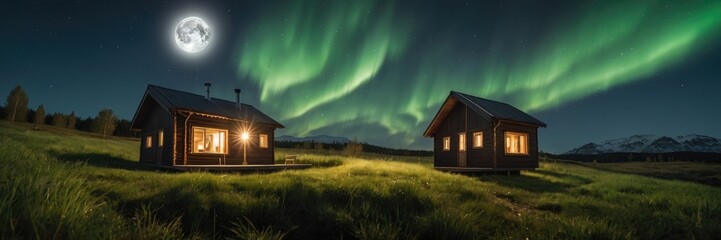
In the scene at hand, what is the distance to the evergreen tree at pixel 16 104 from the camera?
60.2 meters

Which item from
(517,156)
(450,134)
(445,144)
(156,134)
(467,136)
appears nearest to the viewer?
(156,134)

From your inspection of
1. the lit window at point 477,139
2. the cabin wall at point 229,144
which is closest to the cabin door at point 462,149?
the lit window at point 477,139

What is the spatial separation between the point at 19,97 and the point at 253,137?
60.8 meters

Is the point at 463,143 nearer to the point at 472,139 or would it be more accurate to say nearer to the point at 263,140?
the point at 472,139

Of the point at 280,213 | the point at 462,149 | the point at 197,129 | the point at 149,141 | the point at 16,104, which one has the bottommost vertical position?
the point at 280,213

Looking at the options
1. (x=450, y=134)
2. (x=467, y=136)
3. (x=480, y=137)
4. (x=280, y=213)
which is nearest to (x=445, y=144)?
(x=450, y=134)

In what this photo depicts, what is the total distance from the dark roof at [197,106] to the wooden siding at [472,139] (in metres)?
11.0

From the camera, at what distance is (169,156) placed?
20531 mm

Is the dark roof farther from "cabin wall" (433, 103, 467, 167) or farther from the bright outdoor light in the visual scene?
"cabin wall" (433, 103, 467, 167)

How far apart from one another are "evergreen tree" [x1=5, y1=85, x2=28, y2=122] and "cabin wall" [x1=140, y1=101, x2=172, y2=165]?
53.9 m

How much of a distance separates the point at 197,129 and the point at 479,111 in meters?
16.2

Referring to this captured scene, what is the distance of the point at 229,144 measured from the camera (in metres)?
22.4

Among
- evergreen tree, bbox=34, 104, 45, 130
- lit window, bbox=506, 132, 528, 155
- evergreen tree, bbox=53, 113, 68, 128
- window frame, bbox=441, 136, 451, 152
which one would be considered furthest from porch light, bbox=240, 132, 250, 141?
evergreen tree, bbox=53, 113, 68, 128

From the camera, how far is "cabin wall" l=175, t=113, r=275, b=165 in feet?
66.7
